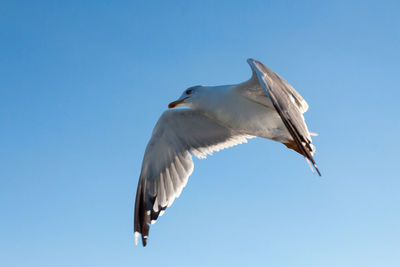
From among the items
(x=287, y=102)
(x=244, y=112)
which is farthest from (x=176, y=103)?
(x=287, y=102)

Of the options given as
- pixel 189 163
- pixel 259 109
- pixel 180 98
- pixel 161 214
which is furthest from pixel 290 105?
pixel 161 214

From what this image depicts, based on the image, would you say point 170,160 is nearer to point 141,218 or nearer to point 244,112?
point 141,218

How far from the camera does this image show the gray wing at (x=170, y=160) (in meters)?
5.75

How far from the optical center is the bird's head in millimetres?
5203

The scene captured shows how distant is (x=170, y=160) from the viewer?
5820 mm

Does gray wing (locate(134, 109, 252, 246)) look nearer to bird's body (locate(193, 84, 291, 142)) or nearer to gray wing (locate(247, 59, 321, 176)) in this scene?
bird's body (locate(193, 84, 291, 142))

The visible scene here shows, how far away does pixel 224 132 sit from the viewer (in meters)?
5.81

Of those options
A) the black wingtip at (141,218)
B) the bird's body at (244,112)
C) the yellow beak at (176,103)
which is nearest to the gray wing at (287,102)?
the bird's body at (244,112)

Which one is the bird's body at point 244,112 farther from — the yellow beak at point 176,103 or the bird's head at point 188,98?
the yellow beak at point 176,103

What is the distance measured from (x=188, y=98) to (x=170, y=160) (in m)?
0.94

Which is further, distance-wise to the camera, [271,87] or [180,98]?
[180,98]

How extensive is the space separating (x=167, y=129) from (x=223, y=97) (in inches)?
39.4

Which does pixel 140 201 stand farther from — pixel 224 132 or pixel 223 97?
pixel 223 97

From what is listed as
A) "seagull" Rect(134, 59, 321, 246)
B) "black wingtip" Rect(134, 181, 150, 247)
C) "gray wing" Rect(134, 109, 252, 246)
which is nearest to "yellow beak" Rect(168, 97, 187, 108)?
"seagull" Rect(134, 59, 321, 246)
